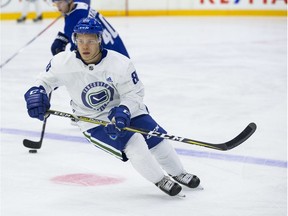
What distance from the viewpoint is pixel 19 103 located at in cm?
495

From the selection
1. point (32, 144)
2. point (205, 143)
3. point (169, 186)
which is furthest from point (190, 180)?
point (32, 144)

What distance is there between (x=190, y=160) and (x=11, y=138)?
3.50 ft

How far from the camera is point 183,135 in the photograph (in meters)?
4.05

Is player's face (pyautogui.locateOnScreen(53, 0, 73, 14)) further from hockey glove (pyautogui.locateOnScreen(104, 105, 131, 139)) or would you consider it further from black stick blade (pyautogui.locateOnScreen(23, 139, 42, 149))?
hockey glove (pyautogui.locateOnScreen(104, 105, 131, 139))

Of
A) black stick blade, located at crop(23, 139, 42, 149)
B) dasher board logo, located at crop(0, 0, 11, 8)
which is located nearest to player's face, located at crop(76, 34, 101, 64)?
black stick blade, located at crop(23, 139, 42, 149)

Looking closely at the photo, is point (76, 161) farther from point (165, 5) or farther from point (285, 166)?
point (165, 5)

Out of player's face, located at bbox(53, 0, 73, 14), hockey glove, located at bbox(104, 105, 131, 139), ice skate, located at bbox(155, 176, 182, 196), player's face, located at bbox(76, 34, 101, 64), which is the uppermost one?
player's face, located at bbox(76, 34, 101, 64)

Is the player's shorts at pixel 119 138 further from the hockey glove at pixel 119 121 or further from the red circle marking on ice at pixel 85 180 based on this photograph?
the red circle marking on ice at pixel 85 180

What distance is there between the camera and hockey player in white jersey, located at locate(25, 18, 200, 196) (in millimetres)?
2740

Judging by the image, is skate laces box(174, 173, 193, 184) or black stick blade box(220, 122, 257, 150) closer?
black stick blade box(220, 122, 257, 150)

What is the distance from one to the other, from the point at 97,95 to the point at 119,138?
208 millimetres

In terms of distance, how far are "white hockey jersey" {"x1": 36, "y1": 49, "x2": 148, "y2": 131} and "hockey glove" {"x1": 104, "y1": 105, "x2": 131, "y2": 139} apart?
0.06 m

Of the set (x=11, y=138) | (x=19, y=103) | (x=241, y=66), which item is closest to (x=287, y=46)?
(x=241, y=66)

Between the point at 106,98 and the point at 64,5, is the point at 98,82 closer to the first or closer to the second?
the point at 106,98
